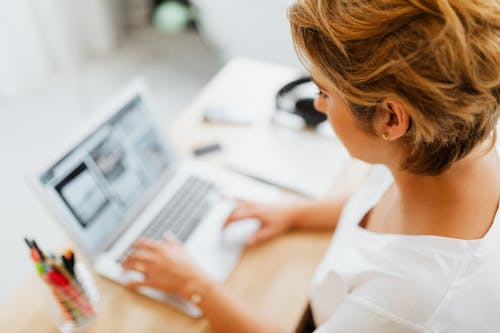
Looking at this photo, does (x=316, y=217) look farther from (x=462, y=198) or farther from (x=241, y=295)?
(x=462, y=198)

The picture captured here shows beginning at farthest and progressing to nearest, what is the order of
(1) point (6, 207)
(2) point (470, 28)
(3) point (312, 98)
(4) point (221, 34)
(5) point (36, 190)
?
(4) point (221, 34)
(1) point (6, 207)
(3) point (312, 98)
(5) point (36, 190)
(2) point (470, 28)

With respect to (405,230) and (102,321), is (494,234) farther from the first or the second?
(102,321)

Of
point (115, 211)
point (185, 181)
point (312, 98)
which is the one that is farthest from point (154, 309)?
point (312, 98)

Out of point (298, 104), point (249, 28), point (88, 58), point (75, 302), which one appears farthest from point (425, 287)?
point (88, 58)

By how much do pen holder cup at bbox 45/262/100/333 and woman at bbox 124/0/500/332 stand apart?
0.60 feet

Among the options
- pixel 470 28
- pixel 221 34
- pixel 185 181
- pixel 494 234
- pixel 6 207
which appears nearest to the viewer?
pixel 470 28

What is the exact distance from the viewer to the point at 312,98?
1215mm

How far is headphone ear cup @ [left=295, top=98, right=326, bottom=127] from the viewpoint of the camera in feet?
3.87

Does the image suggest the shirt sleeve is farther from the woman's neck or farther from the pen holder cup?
the pen holder cup

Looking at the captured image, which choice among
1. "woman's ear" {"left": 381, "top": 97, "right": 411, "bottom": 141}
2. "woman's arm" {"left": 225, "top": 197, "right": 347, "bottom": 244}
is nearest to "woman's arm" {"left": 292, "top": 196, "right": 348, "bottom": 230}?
"woman's arm" {"left": 225, "top": 197, "right": 347, "bottom": 244}

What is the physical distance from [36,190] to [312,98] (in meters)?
0.73

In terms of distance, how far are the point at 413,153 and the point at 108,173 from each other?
0.59 metres

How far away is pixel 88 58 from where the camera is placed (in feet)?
9.10

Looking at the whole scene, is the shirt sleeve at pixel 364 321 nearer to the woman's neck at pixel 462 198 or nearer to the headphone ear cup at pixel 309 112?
the woman's neck at pixel 462 198
